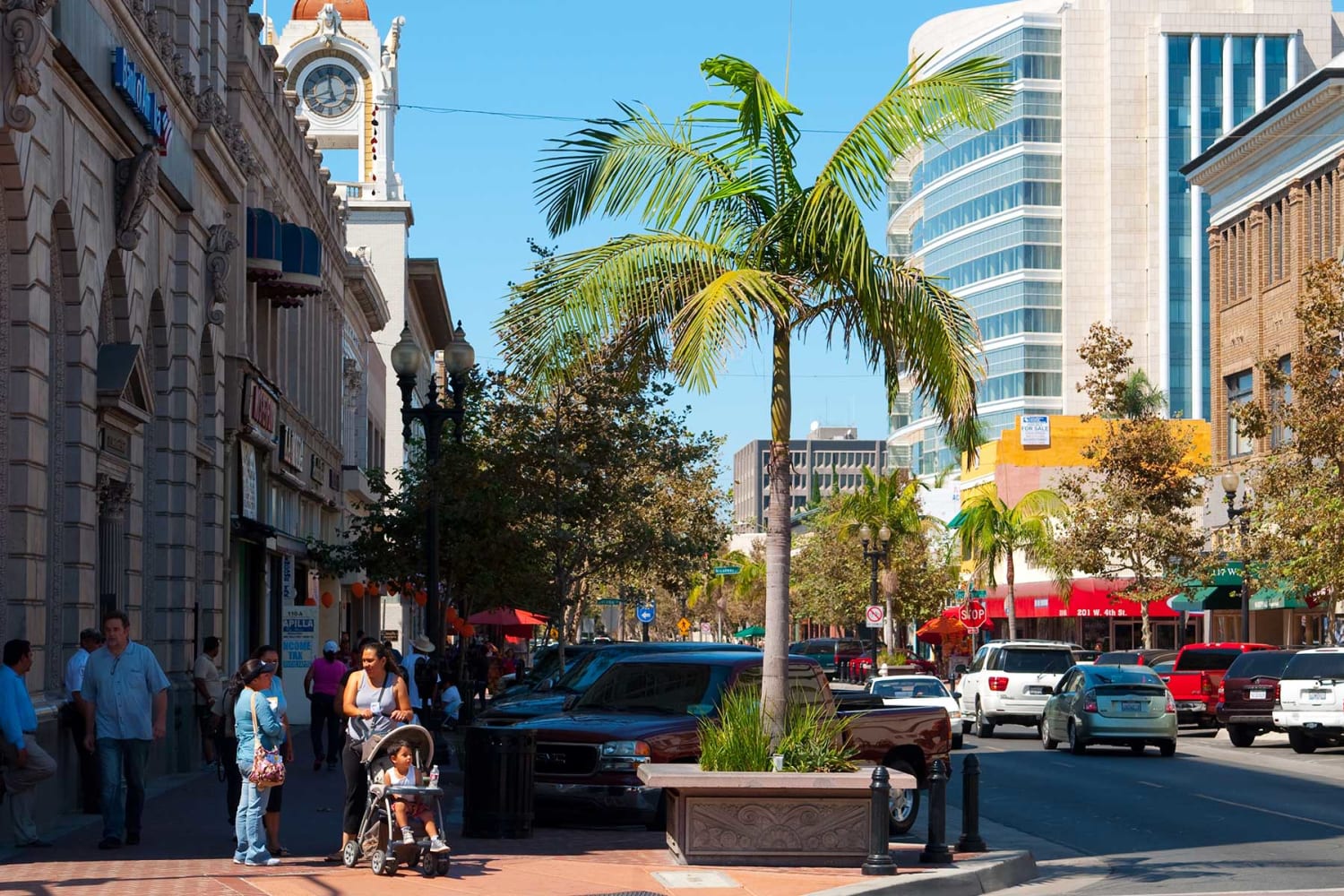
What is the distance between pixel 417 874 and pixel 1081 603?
59472 mm

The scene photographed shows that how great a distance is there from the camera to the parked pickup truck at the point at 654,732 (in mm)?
16406

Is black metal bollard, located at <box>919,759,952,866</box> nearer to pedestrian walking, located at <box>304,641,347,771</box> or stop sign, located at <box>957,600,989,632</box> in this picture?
pedestrian walking, located at <box>304,641,347,771</box>

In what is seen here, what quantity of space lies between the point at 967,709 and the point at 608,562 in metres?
7.95

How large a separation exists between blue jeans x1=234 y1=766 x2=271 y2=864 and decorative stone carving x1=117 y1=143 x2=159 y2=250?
8874mm

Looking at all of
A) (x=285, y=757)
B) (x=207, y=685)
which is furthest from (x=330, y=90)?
(x=285, y=757)

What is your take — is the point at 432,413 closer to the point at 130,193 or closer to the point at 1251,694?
the point at 130,193

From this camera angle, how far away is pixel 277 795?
14.6 m

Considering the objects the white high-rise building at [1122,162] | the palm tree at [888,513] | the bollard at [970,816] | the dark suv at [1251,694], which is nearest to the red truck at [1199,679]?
the dark suv at [1251,694]

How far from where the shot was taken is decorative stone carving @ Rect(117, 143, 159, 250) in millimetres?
20797

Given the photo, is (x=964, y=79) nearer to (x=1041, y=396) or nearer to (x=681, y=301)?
(x=681, y=301)

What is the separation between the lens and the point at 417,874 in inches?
535

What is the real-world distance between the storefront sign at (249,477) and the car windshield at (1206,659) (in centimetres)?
1967

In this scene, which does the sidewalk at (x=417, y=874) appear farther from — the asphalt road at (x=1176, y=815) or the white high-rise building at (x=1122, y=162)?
the white high-rise building at (x=1122, y=162)

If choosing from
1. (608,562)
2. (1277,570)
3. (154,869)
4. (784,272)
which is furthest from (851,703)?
(1277,570)
